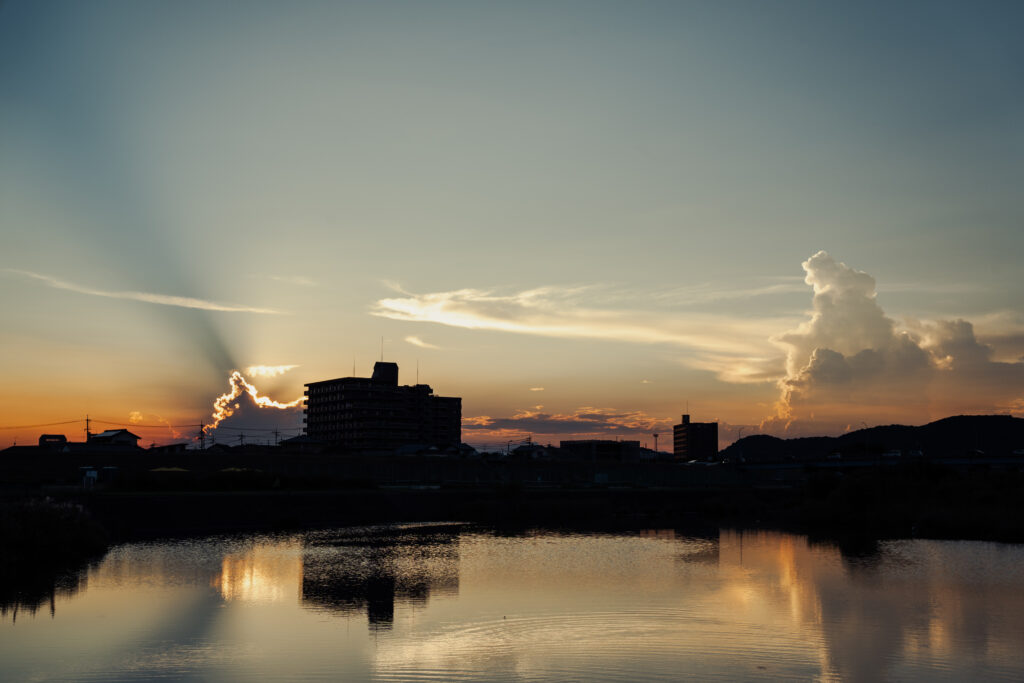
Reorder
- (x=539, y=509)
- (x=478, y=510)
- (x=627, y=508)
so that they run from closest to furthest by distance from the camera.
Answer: (x=478, y=510)
(x=539, y=509)
(x=627, y=508)

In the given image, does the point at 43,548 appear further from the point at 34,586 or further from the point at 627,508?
the point at 627,508

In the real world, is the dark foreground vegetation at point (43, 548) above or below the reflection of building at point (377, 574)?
above

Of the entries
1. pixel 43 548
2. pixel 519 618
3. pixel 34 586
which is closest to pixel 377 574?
Result: pixel 519 618

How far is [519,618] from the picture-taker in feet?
120

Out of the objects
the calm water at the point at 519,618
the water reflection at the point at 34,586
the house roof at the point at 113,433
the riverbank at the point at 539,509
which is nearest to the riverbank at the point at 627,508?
the riverbank at the point at 539,509

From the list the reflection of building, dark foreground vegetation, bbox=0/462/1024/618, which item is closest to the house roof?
dark foreground vegetation, bbox=0/462/1024/618

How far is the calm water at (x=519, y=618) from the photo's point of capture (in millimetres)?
27969

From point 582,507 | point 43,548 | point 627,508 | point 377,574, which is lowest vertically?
point 627,508

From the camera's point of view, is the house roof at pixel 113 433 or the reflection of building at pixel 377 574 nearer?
the reflection of building at pixel 377 574

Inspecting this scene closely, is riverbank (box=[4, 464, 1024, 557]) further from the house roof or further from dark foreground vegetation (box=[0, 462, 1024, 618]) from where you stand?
the house roof

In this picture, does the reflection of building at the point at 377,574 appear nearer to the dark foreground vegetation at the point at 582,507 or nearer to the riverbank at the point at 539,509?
the riverbank at the point at 539,509

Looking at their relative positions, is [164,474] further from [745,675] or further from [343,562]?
[745,675]

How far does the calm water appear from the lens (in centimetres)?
2797

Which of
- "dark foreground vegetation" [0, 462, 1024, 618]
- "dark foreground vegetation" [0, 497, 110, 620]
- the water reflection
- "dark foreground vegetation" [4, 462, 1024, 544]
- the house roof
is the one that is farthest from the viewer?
the house roof
